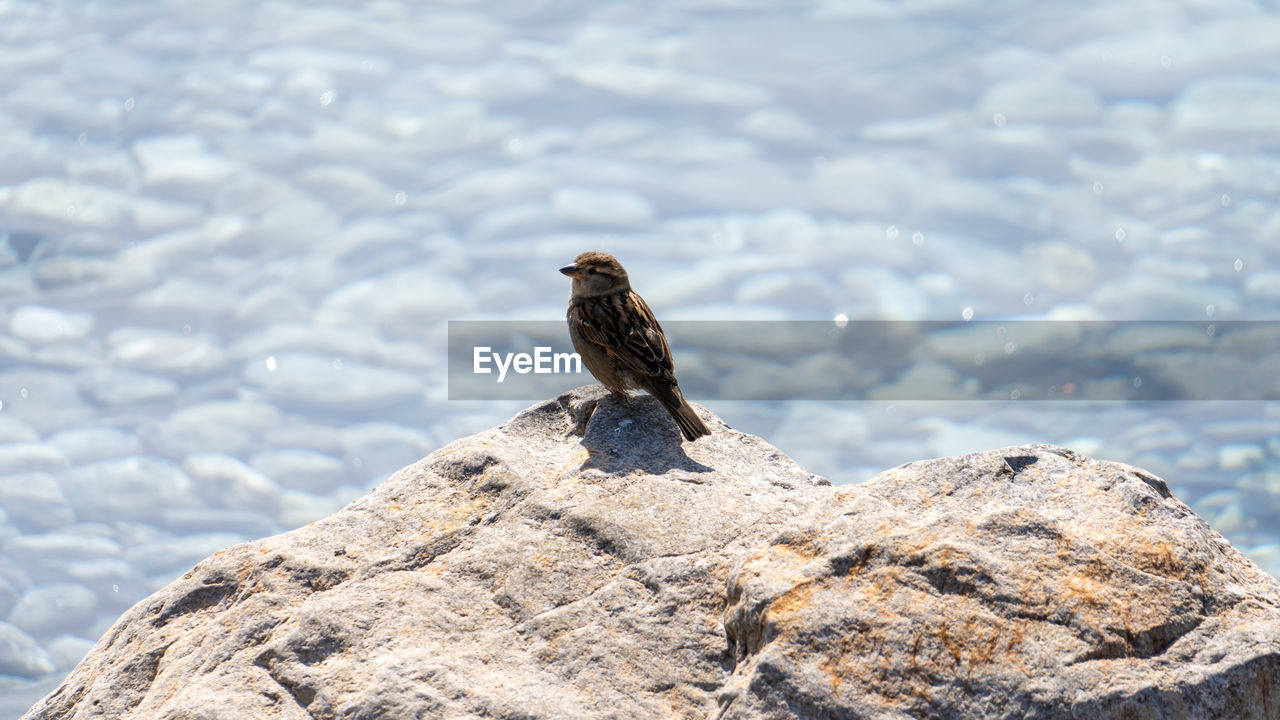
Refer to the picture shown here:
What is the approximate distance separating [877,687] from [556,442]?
325cm

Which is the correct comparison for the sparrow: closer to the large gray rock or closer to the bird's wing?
the bird's wing

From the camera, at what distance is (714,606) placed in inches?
211

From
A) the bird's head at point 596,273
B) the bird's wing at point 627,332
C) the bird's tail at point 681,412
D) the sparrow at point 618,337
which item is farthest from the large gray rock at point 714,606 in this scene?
the bird's head at point 596,273

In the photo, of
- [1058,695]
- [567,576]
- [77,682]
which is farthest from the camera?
[77,682]

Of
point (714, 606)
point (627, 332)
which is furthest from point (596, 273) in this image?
point (714, 606)

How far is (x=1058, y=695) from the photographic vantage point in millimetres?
4438

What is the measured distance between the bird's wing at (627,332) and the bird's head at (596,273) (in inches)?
3.7

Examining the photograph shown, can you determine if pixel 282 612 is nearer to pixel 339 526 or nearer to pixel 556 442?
pixel 339 526

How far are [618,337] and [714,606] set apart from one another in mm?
3243

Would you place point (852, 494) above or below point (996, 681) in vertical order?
above

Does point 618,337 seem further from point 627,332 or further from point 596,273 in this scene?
point 596,273

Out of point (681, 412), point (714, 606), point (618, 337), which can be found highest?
point (618, 337)

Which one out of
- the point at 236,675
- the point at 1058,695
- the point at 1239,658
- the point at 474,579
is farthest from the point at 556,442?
the point at 1239,658

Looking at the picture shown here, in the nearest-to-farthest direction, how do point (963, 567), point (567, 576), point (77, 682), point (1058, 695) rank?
1. point (1058, 695)
2. point (963, 567)
3. point (567, 576)
4. point (77, 682)
